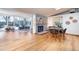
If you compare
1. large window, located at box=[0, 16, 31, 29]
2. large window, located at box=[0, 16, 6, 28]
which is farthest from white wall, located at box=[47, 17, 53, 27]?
large window, located at box=[0, 16, 6, 28]

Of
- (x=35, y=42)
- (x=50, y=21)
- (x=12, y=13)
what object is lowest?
(x=35, y=42)

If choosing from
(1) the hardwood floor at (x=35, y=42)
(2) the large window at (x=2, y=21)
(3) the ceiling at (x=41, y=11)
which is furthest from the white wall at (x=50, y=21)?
(2) the large window at (x=2, y=21)

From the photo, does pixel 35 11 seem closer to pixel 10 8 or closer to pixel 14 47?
pixel 10 8

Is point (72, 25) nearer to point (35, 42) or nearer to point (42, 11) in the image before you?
point (42, 11)

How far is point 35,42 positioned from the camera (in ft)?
10.4

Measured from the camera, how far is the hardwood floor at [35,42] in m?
3.11

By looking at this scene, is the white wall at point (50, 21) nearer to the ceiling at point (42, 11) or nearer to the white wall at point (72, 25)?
the ceiling at point (42, 11)

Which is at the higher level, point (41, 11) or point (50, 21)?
point (41, 11)

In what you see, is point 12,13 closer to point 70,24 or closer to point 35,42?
point 35,42

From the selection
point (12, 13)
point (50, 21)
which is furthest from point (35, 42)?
point (12, 13)

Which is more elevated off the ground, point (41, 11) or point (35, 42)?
point (41, 11)

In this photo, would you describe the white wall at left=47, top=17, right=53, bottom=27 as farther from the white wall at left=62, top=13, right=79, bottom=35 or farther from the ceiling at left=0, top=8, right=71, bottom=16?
the white wall at left=62, top=13, right=79, bottom=35

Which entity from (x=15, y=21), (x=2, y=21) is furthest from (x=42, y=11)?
(x=2, y=21)
